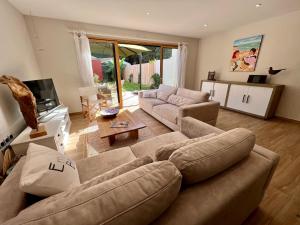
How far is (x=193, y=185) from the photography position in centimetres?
78

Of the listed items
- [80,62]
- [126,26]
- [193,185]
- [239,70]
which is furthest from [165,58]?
[193,185]

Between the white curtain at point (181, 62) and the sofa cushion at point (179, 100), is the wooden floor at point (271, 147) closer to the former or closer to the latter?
the sofa cushion at point (179, 100)

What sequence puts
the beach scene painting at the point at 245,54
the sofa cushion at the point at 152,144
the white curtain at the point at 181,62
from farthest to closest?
the white curtain at the point at 181,62, the beach scene painting at the point at 245,54, the sofa cushion at the point at 152,144

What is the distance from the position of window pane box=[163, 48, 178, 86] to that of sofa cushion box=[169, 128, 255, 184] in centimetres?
436

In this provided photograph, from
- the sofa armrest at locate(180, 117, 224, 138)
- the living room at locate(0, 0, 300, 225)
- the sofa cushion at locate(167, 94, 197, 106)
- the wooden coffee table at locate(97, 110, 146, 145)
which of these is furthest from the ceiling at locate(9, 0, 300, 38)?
the sofa armrest at locate(180, 117, 224, 138)

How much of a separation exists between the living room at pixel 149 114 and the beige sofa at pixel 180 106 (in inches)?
1.1

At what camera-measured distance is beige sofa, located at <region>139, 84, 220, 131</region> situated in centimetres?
244

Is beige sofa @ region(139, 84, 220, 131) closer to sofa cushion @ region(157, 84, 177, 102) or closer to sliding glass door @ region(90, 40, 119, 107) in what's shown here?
sofa cushion @ region(157, 84, 177, 102)

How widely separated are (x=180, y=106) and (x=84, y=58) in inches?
105

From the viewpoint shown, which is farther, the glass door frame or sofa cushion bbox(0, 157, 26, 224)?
the glass door frame

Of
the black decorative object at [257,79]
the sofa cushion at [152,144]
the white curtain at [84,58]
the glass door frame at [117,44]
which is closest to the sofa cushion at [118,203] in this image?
the sofa cushion at [152,144]

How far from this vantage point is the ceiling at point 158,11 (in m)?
2.36

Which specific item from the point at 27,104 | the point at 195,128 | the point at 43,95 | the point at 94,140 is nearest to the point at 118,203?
the point at 195,128

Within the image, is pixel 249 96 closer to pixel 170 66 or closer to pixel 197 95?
pixel 197 95
